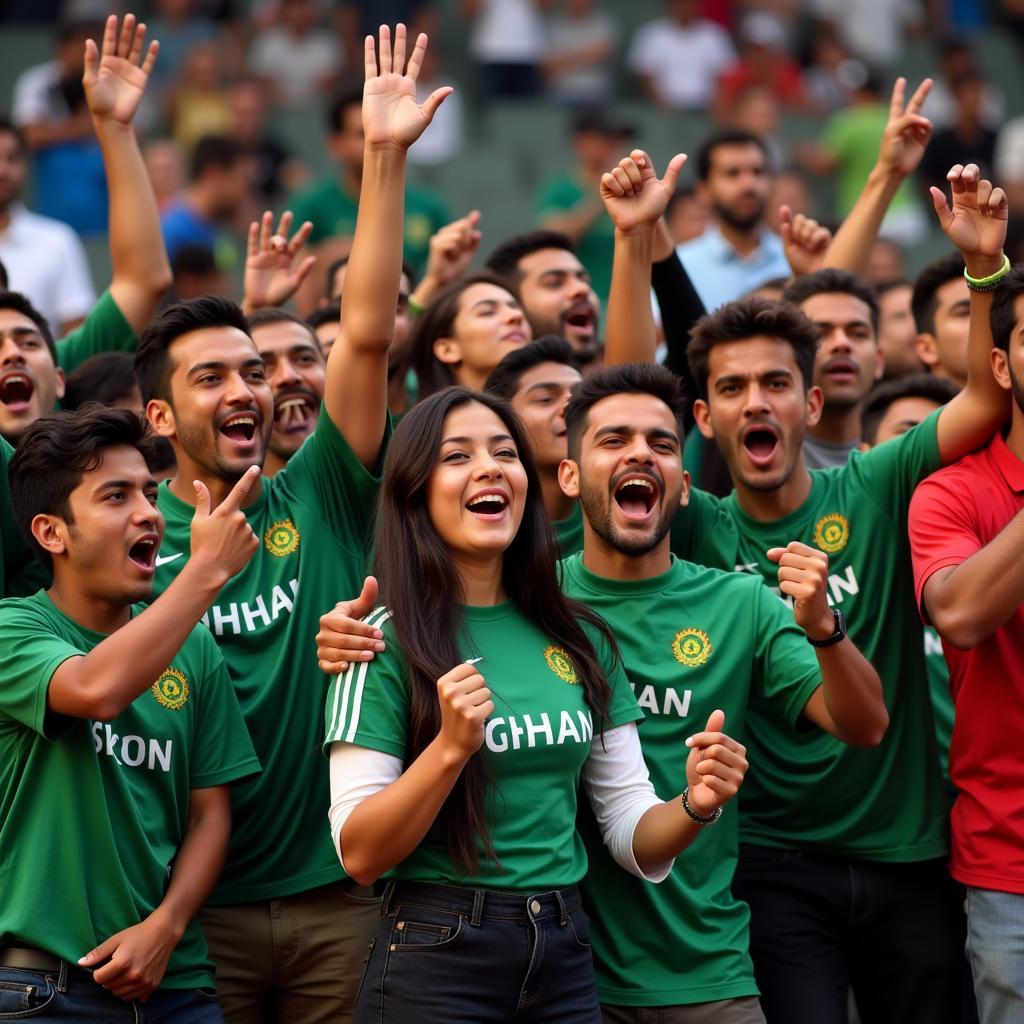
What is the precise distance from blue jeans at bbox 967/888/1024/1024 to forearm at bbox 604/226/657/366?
6.15ft

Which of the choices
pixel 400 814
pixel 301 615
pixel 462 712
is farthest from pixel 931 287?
pixel 400 814

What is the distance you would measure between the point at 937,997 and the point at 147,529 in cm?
251

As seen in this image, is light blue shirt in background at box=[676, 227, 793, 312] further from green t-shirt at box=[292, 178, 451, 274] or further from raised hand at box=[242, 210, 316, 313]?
raised hand at box=[242, 210, 316, 313]

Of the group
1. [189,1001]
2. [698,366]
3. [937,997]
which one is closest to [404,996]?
[189,1001]

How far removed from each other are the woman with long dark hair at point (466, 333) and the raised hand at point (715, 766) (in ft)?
7.77

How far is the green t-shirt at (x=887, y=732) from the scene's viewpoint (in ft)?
15.9

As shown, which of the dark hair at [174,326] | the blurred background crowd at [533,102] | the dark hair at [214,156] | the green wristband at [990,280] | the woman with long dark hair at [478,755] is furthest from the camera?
the blurred background crowd at [533,102]

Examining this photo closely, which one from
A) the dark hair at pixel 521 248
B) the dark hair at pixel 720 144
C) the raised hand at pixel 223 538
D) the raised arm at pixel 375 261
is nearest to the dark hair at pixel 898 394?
the dark hair at pixel 521 248

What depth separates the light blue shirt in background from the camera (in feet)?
26.3

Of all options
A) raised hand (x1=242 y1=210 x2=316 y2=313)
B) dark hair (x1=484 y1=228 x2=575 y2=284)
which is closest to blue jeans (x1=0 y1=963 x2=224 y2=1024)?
raised hand (x1=242 y1=210 x2=316 y2=313)

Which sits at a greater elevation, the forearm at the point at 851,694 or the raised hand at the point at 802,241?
the raised hand at the point at 802,241

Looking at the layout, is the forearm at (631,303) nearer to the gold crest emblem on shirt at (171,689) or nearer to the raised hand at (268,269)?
the raised hand at (268,269)

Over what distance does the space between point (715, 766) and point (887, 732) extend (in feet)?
3.47

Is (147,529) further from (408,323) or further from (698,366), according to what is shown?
(408,323)
